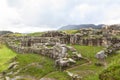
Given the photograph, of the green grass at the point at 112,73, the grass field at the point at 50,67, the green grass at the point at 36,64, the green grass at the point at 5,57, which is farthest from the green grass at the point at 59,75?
the green grass at the point at 112,73

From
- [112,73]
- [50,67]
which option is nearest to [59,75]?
[50,67]

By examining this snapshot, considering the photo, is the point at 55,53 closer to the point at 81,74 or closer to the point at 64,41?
the point at 81,74

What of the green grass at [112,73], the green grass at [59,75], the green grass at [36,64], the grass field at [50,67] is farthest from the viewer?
the green grass at [36,64]

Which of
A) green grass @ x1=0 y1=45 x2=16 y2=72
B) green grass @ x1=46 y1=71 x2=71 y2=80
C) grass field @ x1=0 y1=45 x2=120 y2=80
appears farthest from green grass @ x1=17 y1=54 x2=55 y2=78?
green grass @ x1=0 y1=45 x2=16 y2=72

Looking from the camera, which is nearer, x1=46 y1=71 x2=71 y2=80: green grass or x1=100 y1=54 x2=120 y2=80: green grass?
x1=100 y1=54 x2=120 y2=80: green grass

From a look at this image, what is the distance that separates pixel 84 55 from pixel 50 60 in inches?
377

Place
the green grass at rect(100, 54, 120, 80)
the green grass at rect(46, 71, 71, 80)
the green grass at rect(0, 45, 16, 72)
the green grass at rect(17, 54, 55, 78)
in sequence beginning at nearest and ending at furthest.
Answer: the green grass at rect(100, 54, 120, 80) → the green grass at rect(46, 71, 71, 80) → the green grass at rect(17, 54, 55, 78) → the green grass at rect(0, 45, 16, 72)

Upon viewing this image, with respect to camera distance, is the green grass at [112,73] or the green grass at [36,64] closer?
the green grass at [112,73]

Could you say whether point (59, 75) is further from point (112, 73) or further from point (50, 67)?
point (112, 73)

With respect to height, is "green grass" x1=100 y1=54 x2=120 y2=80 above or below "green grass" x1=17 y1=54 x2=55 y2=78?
above

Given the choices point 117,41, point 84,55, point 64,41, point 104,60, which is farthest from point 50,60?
point 64,41

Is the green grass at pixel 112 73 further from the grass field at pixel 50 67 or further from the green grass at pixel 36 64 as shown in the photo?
the green grass at pixel 36 64

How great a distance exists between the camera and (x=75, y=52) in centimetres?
7750

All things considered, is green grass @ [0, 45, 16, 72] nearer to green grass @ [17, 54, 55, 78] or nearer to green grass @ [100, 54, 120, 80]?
green grass @ [17, 54, 55, 78]
